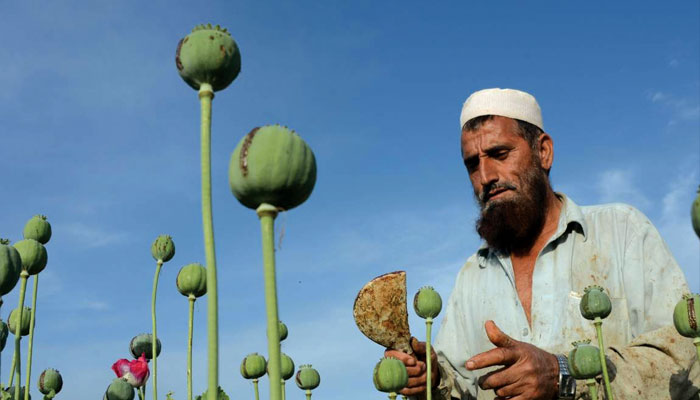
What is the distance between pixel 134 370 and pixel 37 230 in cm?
77

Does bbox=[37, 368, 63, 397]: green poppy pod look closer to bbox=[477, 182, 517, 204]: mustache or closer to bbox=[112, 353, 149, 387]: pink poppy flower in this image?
bbox=[112, 353, 149, 387]: pink poppy flower

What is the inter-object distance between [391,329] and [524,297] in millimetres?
1249

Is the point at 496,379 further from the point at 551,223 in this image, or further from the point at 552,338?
the point at 551,223

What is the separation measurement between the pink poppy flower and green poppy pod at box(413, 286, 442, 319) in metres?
1.25

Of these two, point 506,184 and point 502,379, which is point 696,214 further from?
point 506,184

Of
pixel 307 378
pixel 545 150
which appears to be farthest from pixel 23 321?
pixel 545 150

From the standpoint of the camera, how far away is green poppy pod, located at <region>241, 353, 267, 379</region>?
282 centimetres

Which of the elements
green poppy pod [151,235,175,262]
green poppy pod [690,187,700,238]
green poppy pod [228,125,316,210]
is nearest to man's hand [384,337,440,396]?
green poppy pod [151,235,175,262]

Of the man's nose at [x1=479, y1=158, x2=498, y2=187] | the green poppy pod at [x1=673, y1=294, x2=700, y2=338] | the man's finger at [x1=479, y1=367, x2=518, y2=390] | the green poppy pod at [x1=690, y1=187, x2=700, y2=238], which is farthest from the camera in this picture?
the man's nose at [x1=479, y1=158, x2=498, y2=187]

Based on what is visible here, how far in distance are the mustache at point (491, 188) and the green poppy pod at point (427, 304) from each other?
161 centimetres

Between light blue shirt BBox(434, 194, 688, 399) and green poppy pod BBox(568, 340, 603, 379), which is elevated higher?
light blue shirt BBox(434, 194, 688, 399)

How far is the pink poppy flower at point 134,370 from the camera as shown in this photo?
2.93 meters

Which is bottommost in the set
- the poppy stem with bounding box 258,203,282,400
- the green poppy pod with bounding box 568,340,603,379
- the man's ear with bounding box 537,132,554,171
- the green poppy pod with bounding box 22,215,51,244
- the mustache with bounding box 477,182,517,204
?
the poppy stem with bounding box 258,203,282,400

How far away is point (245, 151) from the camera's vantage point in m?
1.08
